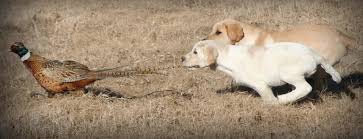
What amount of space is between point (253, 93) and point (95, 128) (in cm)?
214

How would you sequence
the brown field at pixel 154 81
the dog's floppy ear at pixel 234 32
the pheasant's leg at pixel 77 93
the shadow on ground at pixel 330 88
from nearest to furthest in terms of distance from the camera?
1. the brown field at pixel 154 81
2. the shadow on ground at pixel 330 88
3. the pheasant's leg at pixel 77 93
4. the dog's floppy ear at pixel 234 32

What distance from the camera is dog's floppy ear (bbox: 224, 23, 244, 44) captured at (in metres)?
9.35

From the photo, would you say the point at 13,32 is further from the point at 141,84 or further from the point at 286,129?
the point at 286,129

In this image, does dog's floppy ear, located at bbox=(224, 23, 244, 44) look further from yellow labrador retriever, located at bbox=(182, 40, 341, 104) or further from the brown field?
yellow labrador retriever, located at bbox=(182, 40, 341, 104)

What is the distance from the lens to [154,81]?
9.87 meters

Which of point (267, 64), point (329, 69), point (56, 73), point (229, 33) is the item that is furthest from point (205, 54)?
point (56, 73)

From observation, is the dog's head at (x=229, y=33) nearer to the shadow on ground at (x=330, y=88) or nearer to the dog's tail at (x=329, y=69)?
the shadow on ground at (x=330, y=88)

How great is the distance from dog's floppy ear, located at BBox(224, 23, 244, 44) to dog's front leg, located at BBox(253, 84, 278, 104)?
1.28 m

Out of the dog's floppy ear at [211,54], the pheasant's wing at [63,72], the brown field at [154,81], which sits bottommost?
the brown field at [154,81]

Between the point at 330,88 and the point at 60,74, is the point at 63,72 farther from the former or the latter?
the point at 330,88

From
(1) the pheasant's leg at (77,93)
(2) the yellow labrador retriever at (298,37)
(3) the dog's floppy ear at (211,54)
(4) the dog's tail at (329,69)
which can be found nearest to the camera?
(4) the dog's tail at (329,69)

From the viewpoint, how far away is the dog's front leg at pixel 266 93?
8.19 meters

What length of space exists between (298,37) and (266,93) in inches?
49.0

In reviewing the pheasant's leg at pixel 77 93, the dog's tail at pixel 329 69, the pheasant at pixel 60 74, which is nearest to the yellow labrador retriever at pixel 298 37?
the dog's tail at pixel 329 69
